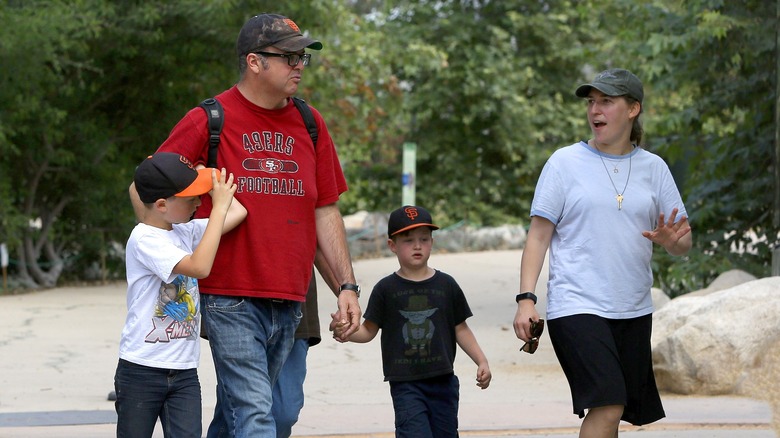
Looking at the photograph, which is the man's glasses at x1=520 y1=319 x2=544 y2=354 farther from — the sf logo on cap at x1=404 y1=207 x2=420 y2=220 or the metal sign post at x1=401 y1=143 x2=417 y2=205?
the metal sign post at x1=401 y1=143 x2=417 y2=205

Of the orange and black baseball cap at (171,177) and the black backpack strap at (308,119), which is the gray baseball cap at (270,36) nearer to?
the black backpack strap at (308,119)

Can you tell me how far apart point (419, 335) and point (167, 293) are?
1466 millimetres

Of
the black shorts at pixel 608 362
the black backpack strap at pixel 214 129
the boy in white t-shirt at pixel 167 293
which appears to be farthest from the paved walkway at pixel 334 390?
the black backpack strap at pixel 214 129

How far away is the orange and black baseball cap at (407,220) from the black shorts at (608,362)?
0.90m

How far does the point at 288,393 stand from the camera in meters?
5.00

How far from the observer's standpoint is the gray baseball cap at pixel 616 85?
491 cm

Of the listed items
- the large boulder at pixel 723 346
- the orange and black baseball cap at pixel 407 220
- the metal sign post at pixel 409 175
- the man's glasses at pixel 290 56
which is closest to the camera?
the man's glasses at pixel 290 56

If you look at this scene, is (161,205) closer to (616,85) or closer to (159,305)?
(159,305)

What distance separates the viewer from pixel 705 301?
823 centimetres

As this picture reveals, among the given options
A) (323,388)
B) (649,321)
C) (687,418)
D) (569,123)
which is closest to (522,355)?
(323,388)

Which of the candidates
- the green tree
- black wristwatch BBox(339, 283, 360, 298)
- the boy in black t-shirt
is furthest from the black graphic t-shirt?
the green tree

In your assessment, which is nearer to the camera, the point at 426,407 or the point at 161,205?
the point at 161,205

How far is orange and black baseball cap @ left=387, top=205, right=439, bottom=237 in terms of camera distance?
561 cm

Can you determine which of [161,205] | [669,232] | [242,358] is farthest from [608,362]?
[161,205]
